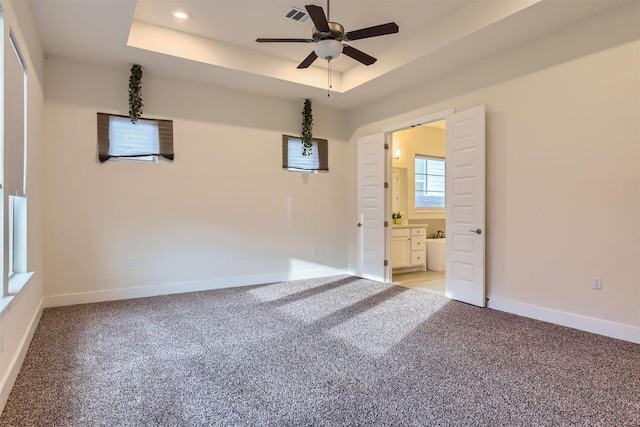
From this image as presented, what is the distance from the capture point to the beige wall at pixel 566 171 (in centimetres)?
308

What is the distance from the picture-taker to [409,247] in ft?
21.3

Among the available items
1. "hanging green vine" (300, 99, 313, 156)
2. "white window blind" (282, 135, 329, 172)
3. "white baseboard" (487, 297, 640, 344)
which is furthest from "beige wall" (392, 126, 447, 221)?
"white baseboard" (487, 297, 640, 344)

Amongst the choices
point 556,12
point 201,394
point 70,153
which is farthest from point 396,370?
point 70,153

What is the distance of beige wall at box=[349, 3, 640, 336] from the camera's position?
308 cm

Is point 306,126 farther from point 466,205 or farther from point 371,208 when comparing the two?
point 466,205

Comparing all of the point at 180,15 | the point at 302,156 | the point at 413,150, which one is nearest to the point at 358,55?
the point at 180,15

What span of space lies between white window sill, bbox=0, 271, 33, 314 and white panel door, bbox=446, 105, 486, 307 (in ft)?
13.7

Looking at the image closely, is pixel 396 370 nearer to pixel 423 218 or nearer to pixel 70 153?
pixel 70 153

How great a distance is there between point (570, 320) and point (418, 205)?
13.7 ft

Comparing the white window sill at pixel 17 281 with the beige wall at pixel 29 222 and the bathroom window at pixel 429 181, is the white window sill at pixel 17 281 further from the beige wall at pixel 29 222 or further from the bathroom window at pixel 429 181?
the bathroom window at pixel 429 181

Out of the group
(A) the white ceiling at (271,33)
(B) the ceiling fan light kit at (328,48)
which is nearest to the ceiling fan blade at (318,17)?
(B) the ceiling fan light kit at (328,48)

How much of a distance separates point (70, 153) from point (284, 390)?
377 centimetres

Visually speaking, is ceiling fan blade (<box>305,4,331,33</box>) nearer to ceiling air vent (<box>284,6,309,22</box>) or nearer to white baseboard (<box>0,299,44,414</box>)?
ceiling air vent (<box>284,6,309,22</box>)

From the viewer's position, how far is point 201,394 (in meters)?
2.13
